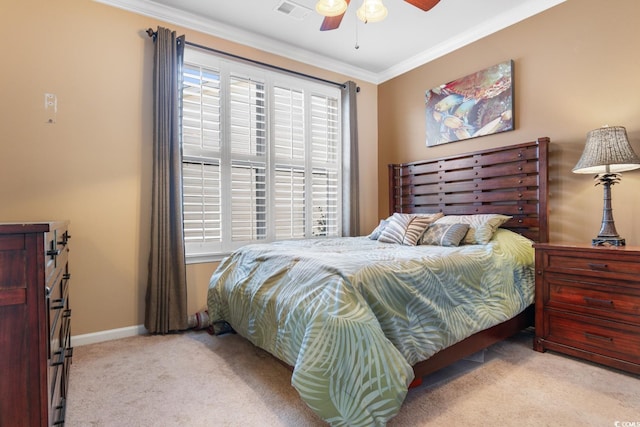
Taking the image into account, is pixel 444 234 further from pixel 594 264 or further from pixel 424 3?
pixel 424 3

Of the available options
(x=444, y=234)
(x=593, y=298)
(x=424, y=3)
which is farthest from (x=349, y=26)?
(x=593, y=298)

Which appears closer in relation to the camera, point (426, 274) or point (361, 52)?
point (426, 274)

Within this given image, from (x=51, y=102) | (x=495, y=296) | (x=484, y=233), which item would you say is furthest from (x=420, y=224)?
(x=51, y=102)

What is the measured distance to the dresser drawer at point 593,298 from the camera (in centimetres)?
205

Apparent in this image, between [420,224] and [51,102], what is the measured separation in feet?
10.2

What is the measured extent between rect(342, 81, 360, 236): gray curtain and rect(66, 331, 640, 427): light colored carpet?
6.48 feet

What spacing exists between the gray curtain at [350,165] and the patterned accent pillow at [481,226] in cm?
122

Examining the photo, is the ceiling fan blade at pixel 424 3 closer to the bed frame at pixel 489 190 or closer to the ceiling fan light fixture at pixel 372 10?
the ceiling fan light fixture at pixel 372 10

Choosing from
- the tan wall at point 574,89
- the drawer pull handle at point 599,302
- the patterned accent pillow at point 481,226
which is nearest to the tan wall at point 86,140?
the patterned accent pillow at point 481,226

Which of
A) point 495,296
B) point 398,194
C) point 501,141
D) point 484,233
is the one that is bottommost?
point 495,296

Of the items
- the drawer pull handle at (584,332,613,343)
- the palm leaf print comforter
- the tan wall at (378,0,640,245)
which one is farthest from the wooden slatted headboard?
the drawer pull handle at (584,332,613,343)

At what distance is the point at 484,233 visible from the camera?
109 inches

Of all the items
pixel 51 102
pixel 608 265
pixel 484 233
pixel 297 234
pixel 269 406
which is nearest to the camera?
pixel 269 406

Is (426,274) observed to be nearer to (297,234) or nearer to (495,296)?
(495,296)
